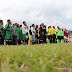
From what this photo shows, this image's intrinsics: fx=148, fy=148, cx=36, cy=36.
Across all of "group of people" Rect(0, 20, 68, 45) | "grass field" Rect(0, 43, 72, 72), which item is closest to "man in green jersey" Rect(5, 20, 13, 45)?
"group of people" Rect(0, 20, 68, 45)

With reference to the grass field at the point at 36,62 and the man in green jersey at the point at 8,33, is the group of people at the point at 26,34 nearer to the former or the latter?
the man in green jersey at the point at 8,33

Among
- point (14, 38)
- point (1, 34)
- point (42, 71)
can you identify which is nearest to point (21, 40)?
point (14, 38)

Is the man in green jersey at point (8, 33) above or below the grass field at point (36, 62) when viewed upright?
above

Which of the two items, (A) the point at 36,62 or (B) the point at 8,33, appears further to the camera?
(B) the point at 8,33

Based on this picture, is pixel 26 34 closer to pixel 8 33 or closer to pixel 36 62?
pixel 8 33

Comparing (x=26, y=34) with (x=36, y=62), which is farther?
(x=26, y=34)

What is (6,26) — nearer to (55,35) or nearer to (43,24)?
(43,24)

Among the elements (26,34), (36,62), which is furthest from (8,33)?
(36,62)

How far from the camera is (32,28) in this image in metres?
11.2

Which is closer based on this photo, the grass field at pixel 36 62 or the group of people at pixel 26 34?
the grass field at pixel 36 62

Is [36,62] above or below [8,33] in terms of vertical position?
below

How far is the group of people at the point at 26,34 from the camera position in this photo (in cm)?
995

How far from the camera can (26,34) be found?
35.5 ft

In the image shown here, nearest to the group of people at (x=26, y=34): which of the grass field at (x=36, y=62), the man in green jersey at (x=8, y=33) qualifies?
the man in green jersey at (x=8, y=33)
